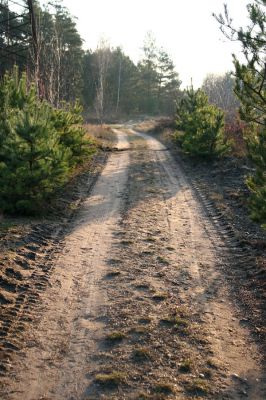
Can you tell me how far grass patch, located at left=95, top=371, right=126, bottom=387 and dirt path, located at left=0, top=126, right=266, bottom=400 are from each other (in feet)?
0.03

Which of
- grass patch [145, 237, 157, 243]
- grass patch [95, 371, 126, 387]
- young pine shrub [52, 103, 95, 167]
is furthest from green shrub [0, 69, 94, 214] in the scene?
grass patch [95, 371, 126, 387]

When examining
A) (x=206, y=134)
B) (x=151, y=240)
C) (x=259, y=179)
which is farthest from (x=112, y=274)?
(x=206, y=134)

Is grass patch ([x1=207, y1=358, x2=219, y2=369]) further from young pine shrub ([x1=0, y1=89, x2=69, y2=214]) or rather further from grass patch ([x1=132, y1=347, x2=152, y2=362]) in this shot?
young pine shrub ([x1=0, y1=89, x2=69, y2=214])

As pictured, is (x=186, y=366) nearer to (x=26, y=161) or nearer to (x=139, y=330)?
(x=139, y=330)

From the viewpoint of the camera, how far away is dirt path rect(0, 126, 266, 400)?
4230 mm

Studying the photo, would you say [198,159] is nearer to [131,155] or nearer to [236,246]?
[131,155]

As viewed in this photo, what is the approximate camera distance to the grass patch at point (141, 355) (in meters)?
4.64

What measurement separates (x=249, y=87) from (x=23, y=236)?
16.8 feet

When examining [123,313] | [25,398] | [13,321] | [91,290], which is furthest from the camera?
[91,290]

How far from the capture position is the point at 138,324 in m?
5.34

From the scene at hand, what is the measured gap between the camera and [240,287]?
657 centimetres

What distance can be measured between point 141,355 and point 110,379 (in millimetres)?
557

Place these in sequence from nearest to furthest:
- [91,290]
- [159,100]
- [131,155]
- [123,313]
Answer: [123,313], [91,290], [131,155], [159,100]

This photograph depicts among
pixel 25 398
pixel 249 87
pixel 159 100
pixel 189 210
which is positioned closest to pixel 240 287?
pixel 249 87
